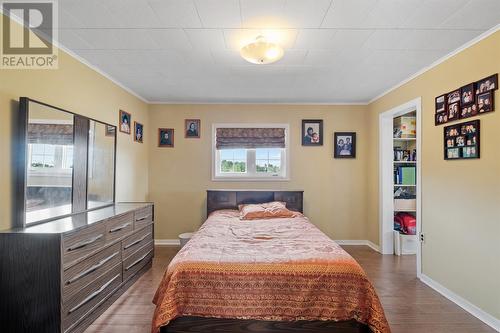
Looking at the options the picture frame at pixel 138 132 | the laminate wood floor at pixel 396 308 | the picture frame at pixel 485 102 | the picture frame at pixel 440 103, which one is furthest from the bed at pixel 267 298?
the picture frame at pixel 138 132

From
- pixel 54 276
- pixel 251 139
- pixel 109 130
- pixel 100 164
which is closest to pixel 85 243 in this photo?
pixel 54 276

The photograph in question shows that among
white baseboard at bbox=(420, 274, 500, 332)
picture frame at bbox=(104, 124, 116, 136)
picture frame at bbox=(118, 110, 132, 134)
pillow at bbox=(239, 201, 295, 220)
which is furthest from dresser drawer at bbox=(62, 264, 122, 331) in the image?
white baseboard at bbox=(420, 274, 500, 332)

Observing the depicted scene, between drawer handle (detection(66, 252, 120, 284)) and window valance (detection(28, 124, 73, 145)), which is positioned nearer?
drawer handle (detection(66, 252, 120, 284))

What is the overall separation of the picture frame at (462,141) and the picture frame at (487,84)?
275 millimetres

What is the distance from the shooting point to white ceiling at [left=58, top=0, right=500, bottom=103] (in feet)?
6.60

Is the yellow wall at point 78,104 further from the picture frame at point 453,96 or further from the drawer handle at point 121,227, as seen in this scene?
the picture frame at point 453,96

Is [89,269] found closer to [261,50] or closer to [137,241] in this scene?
[137,241]

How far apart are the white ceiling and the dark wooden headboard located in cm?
169

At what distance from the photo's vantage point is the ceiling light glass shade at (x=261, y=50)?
2.35 metres

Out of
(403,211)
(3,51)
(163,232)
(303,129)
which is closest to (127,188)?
(163,232)

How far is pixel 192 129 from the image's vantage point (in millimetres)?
4758

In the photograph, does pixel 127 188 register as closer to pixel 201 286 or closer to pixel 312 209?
pixel 201 286

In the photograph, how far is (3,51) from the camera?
202 cm

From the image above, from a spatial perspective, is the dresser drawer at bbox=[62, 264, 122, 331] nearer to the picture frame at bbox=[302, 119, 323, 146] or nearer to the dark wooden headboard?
the dark wooden headboard
